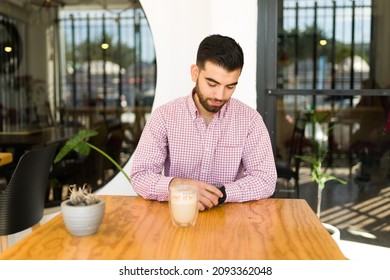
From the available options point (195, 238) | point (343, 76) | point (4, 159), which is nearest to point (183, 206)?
point (195, 238)

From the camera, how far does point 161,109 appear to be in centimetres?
183

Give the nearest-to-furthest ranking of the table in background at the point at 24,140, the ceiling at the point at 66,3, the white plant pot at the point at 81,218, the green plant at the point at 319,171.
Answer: the white plant pot at the point at 81,218
the green plant at the point at 319,171
the table in background at the point at 24,140
the ceiling at the point at 66,3

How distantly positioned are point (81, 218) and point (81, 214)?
1cm

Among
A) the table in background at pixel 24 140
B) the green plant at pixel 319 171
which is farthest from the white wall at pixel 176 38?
the table in background at pixel 24 140

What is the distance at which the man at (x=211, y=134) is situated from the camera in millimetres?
1683

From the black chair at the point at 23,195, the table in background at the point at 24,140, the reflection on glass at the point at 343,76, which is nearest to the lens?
the black chair at the point at 23,195

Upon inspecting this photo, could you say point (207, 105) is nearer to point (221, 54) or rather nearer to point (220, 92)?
point (220, 92)

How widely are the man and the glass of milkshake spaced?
1.21 ft

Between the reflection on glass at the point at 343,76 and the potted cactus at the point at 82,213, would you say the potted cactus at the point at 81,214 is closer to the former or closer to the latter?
the potted cactus at the point at 82,213

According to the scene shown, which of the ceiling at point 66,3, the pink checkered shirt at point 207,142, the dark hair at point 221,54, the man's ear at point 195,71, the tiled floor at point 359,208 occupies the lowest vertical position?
the tiled floor at point 359,208

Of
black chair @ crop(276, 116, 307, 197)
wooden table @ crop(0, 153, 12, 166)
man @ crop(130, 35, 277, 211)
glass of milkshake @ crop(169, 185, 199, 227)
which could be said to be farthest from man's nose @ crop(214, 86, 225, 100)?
wooden table @ crop(0, 153, 12, 166)

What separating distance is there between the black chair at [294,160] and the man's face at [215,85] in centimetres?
Answer: 120

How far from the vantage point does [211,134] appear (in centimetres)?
180

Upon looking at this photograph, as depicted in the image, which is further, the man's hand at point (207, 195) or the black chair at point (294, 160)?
the black chair at point (294, 160)
